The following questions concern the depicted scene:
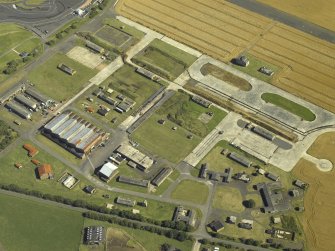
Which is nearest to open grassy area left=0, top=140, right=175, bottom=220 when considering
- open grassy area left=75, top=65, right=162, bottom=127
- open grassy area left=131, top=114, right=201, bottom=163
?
open grassy area left=131, top=114, right=201, bottom=163

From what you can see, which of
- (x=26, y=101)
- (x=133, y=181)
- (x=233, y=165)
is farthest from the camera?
(x=26, y=101)

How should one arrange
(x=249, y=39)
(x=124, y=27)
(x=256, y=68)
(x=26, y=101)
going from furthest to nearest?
(x=124, y=27), (x=249, y=39), (x=256, y=68), (x=26, y=101)

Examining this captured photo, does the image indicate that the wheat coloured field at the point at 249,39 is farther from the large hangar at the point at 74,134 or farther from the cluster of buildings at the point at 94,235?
the cluster of buildings at the point at 94,235

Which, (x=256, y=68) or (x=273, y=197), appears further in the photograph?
(x=256, y=68)

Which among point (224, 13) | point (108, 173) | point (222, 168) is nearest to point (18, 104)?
point (108, 173)

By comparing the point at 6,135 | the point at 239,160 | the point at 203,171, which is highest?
the point at 239,160

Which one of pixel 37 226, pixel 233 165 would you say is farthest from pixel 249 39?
pixel 37 226

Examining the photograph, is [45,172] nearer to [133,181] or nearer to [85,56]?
[133,181]

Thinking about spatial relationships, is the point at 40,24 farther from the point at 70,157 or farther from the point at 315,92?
the point at 315,92
